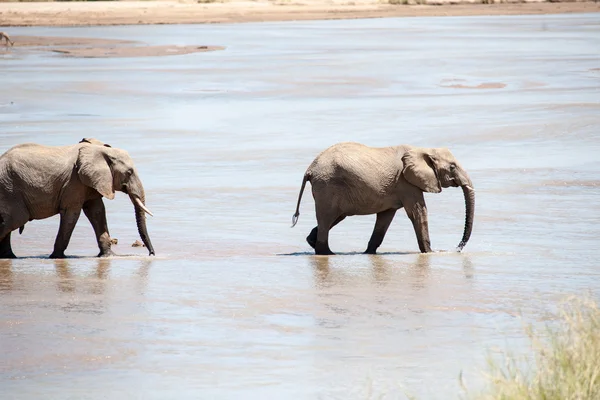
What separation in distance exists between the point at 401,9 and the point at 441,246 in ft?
188

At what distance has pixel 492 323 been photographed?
29.0 ft

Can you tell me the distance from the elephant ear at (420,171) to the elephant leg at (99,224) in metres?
2.89

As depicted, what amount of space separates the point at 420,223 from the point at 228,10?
53925mm

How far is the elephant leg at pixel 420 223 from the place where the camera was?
12.4 m

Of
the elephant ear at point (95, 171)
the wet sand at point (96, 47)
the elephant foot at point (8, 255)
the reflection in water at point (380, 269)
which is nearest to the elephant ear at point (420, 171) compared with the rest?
the reflection in water at point (380, 269)

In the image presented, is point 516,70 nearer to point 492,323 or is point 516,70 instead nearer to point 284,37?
point 284,37

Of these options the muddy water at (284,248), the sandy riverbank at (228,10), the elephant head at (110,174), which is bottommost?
the sandy riverbank at (228,10)

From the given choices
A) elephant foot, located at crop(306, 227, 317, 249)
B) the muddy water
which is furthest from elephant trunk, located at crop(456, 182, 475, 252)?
elephant foot, located at crop(306, 227, 317, 249)

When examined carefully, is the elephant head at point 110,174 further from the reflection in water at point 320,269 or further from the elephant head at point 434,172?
the elephant head at point 434,172

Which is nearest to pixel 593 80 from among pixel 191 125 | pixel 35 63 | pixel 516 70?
pixel 516 70

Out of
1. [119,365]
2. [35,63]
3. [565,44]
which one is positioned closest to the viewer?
[119,365]

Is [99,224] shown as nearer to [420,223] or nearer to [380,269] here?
[380,269]

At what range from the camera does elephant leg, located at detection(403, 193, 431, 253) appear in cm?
1238

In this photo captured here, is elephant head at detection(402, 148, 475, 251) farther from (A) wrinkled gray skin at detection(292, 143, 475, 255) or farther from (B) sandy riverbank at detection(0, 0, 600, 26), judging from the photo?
(B) sandy riverbank at detection(0, 0, 600, 26)
